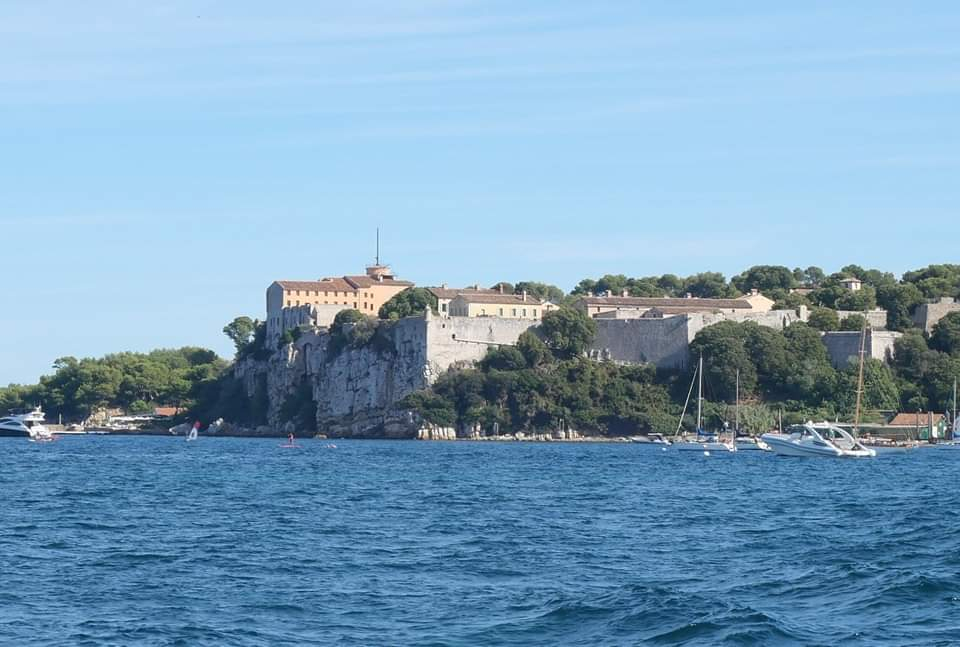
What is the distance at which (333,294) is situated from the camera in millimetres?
107500

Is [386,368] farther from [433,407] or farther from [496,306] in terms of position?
[496,306]

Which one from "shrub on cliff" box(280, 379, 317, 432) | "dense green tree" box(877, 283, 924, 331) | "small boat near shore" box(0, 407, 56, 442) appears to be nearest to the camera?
"small boat near shore" box(0, 407, 56, 442)

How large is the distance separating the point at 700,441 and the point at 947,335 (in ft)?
60.2

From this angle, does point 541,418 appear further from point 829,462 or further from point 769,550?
point 769,550

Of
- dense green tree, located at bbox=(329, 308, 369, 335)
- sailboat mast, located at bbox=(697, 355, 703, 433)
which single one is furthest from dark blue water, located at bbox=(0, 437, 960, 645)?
dense green tree, located at bbox=(329, 308, 369, 335)

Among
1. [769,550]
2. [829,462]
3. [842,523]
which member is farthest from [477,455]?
[769,550]

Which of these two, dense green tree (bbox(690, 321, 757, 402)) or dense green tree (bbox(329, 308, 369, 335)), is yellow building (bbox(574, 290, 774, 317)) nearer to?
dense green tree (bbox(690, 321, 757, 402))

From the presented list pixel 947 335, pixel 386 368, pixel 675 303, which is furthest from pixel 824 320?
pixel 386 368

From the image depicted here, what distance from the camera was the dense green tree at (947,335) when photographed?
8400 centimetres

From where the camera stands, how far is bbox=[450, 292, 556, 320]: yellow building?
316 feet

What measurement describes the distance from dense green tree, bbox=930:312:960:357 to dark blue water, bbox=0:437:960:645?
4358 centimetres

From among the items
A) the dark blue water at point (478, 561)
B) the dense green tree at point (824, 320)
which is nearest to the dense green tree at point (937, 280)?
the dense green tree at point (824, 320)

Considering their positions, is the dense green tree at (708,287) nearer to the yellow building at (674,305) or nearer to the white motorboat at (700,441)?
the yellow building at (674,305)

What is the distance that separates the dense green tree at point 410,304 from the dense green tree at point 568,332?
10024mm
